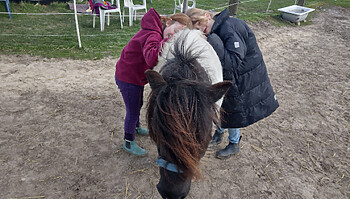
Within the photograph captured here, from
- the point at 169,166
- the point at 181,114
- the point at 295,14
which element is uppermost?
the point at 295,14

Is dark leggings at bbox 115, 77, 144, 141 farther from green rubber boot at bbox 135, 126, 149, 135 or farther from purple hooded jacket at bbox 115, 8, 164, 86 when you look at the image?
green rubber boot at bbox 135, 126, 149, 135

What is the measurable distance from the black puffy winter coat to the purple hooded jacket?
439mm

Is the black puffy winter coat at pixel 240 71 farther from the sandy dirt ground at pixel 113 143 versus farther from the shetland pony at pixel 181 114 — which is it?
the sandy dirt ground at pixel 113 143

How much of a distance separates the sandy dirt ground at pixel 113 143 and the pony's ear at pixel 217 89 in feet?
4.14

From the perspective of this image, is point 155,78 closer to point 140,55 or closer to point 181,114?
point 181,114

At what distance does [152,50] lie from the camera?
1.71 meters

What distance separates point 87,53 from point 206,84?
4377 millimetres

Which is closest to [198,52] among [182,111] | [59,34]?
[182,111]

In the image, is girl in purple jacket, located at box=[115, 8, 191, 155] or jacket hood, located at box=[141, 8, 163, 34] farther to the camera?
jacket hood, located at box=[141, 8, 163, 34]

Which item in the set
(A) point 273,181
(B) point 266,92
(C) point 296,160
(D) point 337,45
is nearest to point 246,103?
(B) point 266,92

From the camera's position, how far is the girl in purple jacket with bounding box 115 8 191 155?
179 cm

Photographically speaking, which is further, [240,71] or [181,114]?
[240,71]

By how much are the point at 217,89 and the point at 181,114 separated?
0.95 feet

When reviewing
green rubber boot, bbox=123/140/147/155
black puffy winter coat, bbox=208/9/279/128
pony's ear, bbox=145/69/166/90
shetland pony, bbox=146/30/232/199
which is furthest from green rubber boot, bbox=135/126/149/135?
pony's ear, bbox=145/69/166/90
